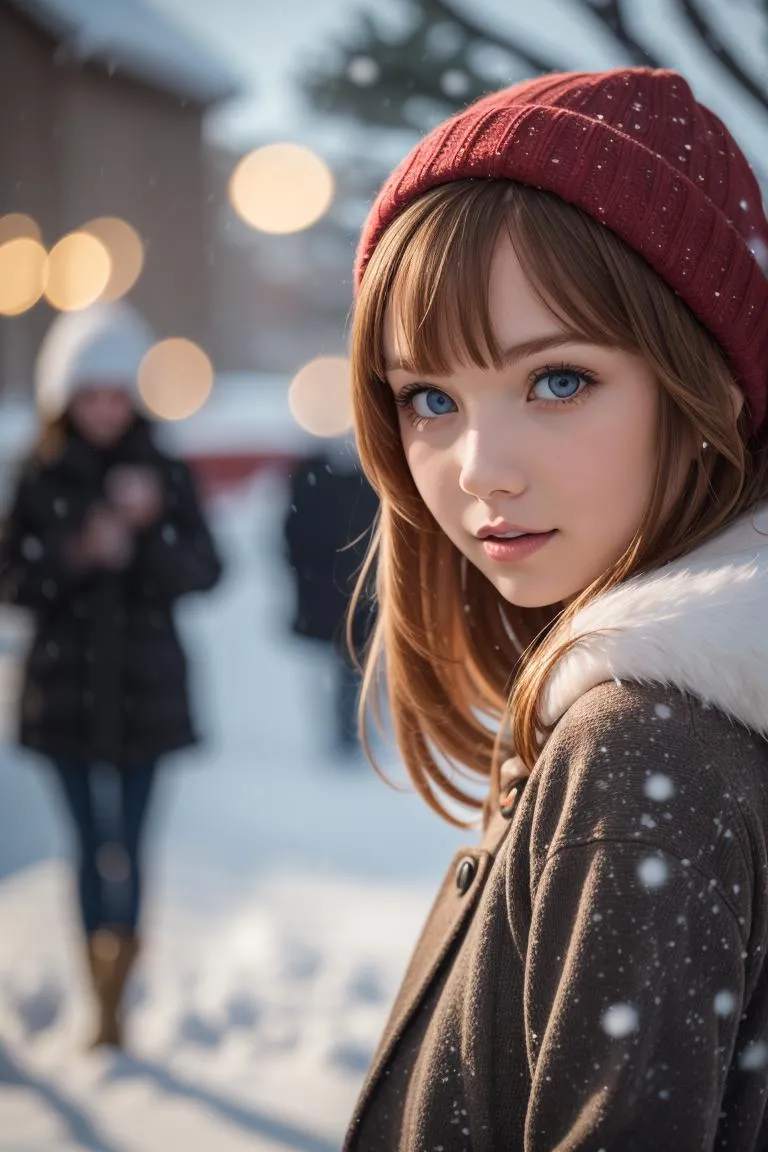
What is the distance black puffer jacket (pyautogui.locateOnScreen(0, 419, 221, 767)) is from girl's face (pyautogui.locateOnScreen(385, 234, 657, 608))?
228cm

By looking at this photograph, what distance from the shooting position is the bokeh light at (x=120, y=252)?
15.4m

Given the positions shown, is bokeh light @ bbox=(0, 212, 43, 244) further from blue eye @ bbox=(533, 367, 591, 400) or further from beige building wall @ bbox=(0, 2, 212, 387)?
blue eye @ bbox=(533, 367, 591, 400)

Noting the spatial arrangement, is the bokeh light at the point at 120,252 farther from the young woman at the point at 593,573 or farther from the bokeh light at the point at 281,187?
the young woman at the point at 593,573

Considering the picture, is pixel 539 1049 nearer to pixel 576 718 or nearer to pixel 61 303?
pixel 576 718

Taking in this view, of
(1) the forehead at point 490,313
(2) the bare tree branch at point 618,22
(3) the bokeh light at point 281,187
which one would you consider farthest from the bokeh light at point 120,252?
(1) the forehead at point 490,313

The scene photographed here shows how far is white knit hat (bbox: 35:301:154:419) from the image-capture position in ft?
11.0

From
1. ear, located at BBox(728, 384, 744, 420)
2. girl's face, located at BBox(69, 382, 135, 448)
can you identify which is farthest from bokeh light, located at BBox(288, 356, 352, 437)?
ear, located at BBox(728, 384, 744, 420)

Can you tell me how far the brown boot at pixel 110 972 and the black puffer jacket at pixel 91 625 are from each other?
0.52 metres

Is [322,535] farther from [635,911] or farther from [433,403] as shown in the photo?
[635,911]

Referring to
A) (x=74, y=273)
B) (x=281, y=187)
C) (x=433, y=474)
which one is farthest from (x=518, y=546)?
(x=74, y=273)

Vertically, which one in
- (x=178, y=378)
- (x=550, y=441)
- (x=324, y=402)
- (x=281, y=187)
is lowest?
(x=178, y=378)

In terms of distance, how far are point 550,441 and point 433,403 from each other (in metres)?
0.16

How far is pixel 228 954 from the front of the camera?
11.1ft

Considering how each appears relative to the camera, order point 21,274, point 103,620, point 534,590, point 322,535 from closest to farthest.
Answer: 1. point 534,590
2. point 103,620
3. point 322,535
4. point 21,274
